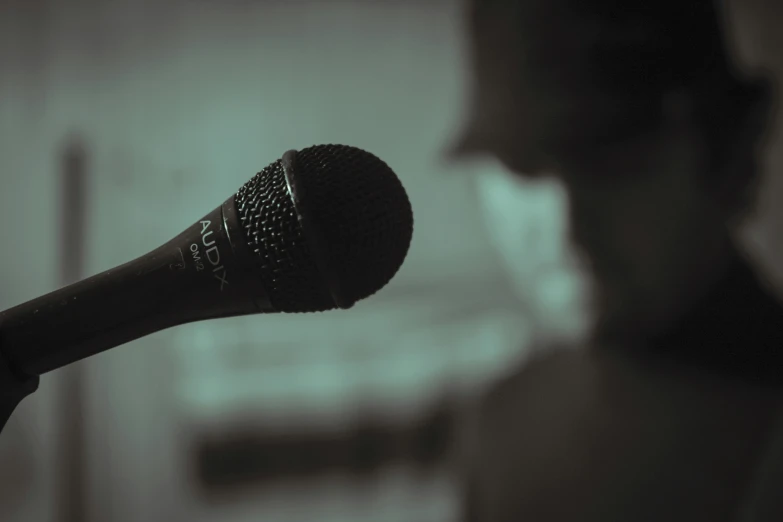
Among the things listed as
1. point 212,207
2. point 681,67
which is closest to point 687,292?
point 681,67

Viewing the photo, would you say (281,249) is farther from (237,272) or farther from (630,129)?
(630,129)

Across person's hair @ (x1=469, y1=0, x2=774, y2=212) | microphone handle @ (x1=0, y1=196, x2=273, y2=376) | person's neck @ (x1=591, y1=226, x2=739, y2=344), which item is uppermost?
person's hair @ (x1=469, y1=0, x2=774, y2=212)

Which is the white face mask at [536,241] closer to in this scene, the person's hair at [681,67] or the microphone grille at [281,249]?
the person's hair at [681,67]

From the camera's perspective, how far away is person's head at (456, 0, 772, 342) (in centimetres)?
116

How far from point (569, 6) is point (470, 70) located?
23cm

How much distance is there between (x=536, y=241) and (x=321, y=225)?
35.2 inches

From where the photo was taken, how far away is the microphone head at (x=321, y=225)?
36 cm

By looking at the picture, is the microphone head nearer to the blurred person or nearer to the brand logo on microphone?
the brand logo on microphone

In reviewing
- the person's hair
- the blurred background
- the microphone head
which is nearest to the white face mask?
the blurred background

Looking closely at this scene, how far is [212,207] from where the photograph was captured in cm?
118

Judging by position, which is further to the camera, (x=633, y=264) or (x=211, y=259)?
(x=633, y=264)

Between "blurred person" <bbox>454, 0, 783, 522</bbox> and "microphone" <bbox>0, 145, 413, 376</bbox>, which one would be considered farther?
"blurred person" <bbox>454, 0, 783, 522</bbox>

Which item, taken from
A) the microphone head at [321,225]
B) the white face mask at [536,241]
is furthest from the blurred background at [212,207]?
the microphone head at [321,225]

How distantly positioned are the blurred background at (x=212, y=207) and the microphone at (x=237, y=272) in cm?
80
